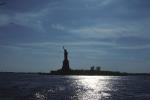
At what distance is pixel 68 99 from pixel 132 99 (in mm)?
11594

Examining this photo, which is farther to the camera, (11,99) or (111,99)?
(111,99)

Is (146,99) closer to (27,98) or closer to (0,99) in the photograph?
(27,98)

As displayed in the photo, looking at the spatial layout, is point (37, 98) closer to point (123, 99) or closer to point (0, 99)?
point (0, 99)

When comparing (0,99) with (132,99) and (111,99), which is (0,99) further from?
(132,99)

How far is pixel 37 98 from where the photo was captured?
5581cm

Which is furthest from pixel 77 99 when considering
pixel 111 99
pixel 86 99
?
pixel 111 99

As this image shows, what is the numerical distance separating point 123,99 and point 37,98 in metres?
15.1

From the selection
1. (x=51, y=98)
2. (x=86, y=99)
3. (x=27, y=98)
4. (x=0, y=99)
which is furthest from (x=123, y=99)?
(x=0, y=99)

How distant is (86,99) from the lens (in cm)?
5744

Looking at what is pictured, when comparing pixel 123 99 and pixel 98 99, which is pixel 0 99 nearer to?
pixel 98 99

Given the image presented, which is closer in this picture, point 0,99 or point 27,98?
point 0,99

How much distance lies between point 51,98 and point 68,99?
3.00m

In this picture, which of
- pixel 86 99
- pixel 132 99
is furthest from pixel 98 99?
pixel 132 99

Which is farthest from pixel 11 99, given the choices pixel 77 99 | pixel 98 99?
pixel 98 99
